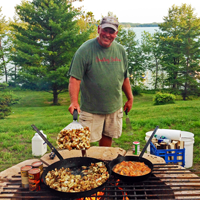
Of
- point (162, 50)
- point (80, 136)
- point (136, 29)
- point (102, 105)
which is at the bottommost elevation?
point (80, 136)

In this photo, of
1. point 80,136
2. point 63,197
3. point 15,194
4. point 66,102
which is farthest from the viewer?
point 66,102

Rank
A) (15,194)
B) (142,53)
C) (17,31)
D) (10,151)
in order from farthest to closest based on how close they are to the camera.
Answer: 1. (142,53)
2. (17,31)
3. (10,151)
4. (15,194)

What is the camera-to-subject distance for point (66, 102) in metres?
17.5

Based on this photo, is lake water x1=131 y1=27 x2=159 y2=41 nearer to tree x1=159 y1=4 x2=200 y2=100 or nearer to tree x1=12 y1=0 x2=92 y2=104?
tree x1=159 y1=4 x2=200 y2=100

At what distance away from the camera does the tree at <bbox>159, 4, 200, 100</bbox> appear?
17.9 meters

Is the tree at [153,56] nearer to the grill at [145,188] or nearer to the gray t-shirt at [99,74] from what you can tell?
the gray t-shirt at [99,74]

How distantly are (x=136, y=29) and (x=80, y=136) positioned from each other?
2607 cm

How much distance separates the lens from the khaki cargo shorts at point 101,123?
3.08 metres

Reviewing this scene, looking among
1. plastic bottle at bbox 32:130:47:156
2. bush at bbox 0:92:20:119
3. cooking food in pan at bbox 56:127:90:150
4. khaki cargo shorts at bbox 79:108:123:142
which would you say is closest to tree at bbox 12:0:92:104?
bush at bbox 0:92:20:119

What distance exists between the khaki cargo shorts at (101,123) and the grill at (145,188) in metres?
0.95

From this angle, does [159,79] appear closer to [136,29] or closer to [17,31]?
[136,29]

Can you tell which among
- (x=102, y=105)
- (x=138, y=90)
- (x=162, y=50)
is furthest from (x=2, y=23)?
(x=102, y=105)

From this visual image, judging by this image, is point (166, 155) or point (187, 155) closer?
point (166, 155)

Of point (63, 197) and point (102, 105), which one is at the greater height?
point (102, 105)
